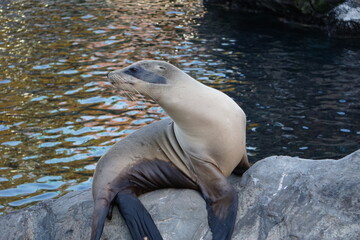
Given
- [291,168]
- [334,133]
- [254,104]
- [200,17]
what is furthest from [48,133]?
[200,17]

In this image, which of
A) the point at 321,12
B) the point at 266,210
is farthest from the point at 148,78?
the point at 321,12

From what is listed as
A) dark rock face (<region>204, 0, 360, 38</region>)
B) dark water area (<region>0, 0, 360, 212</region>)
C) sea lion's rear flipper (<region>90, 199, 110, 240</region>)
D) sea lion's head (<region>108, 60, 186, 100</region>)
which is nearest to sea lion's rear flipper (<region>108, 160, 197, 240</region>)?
sea lion's rear flipper (<region>90, 199, 110, 240</region>)

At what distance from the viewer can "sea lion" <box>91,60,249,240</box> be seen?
12.6 feet

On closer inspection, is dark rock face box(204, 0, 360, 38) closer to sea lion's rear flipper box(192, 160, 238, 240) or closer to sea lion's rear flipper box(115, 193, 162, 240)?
sea lion's rear flipper box(192, 160, 238, 240)

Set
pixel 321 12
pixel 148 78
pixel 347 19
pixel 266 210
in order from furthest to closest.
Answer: pixel 321 12 < pixel 347 19 < pixel 148 78 < pixel 266 210

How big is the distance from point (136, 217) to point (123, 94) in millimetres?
909

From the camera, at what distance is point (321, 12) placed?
1232 centimetres

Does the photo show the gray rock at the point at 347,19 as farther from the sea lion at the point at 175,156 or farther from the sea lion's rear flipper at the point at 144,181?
the sea lion's rear flipper at the point at 144,181

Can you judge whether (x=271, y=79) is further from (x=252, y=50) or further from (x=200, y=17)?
(x=200, y=17)

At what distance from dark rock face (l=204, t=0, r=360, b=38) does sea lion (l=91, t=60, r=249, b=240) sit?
8234 millimetres

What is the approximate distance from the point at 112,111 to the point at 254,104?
1.98 m

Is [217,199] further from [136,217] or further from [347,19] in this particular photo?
[347,19]

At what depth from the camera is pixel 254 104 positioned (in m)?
8.18

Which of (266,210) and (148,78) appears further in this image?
(148,78)
